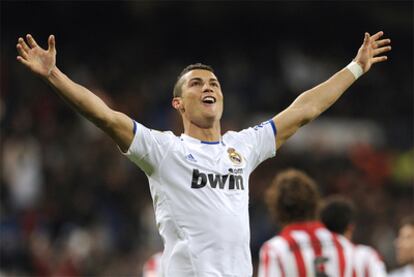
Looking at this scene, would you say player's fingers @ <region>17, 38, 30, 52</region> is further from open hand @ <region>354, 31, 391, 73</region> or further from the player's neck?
open hand @ <region>354, 31, 391, 73</region>

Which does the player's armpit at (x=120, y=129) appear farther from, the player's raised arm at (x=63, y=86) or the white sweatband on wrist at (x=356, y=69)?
the white sweatband on wrist at (x=356, y=69)

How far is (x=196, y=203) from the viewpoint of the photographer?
480 centimetres

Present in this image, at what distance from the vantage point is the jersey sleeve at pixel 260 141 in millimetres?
5219

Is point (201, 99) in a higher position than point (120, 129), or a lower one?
higher

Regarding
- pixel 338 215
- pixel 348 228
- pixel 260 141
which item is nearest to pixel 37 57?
pixel 260 141

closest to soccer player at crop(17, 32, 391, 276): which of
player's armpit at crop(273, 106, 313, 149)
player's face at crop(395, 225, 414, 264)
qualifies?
player's armpit at crop(273, 106, 313, 149)

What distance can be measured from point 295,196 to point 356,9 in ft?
43.1

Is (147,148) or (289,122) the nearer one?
(147,148)

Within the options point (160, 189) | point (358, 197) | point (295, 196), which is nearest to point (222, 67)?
point (358, 197)

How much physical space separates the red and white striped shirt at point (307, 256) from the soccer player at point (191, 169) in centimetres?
92

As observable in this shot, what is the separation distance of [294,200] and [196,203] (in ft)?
4.73

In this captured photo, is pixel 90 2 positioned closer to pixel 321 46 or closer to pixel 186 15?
pixel 186 15

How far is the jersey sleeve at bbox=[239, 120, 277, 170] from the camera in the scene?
5219 millimetres

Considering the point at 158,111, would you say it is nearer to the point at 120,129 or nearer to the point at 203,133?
the point at 203,133
